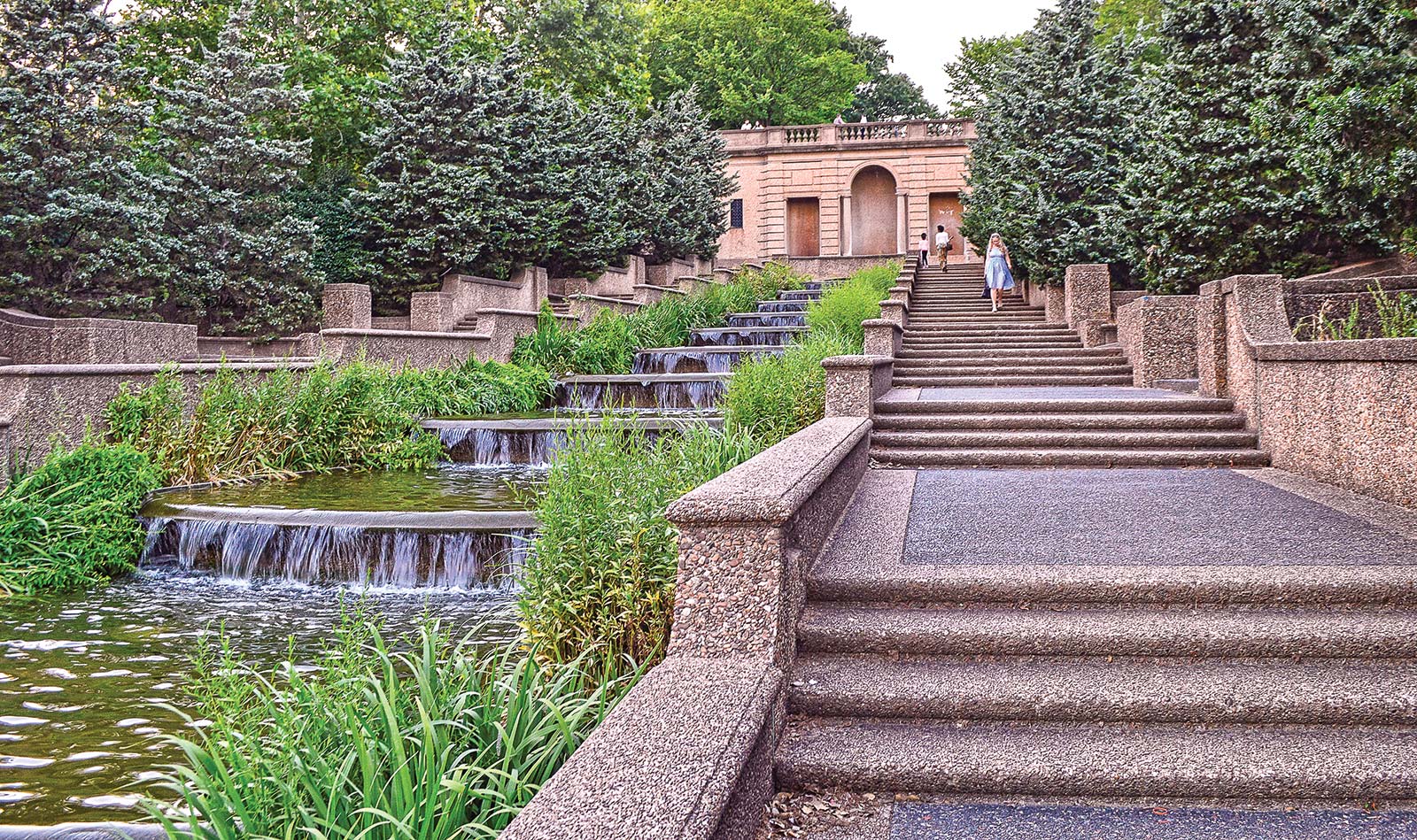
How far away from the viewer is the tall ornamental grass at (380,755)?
3.47 m

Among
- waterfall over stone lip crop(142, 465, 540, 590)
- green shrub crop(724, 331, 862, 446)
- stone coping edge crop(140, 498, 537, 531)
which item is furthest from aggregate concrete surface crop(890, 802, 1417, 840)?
green shrub crop(724, 331, 862, 446)

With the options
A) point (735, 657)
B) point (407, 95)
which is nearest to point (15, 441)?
point (735, 657)

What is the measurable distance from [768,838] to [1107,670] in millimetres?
2026

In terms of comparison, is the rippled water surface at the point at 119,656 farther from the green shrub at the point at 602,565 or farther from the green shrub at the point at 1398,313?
the green shrub at the point at 1398,313

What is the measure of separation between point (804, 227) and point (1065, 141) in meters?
30.0

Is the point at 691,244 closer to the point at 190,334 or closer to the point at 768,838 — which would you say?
the point at 190,334

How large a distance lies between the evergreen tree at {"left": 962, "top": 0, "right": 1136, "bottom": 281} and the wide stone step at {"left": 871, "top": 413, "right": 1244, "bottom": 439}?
9990 millimetres

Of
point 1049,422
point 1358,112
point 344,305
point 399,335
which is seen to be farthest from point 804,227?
point 1049,422

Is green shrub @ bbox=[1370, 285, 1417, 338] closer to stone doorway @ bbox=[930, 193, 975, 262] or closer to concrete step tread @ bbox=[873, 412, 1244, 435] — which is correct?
concrete step tread @ bbox=[873, 412, 1244, 435]

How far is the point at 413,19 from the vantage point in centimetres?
2791

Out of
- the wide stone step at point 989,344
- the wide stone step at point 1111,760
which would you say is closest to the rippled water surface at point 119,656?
the wide stone step at point 1111,760

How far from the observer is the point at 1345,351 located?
8.45m

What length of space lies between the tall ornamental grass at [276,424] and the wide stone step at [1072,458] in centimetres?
596

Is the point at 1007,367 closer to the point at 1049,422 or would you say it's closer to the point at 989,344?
the point at 989,344
